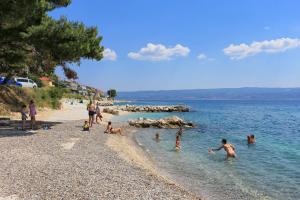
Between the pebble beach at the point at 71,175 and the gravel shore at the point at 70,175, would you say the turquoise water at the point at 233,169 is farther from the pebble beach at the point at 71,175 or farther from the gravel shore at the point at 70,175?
the gravel shore at the point at 70,175

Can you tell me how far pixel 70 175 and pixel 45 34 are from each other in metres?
12.2

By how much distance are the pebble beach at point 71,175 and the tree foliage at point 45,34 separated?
6143 mm

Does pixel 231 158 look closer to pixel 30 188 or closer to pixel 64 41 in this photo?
pixel 64 41

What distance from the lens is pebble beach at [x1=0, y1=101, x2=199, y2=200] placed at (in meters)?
11.2

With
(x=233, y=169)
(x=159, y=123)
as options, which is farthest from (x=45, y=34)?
(x=159, y=123)

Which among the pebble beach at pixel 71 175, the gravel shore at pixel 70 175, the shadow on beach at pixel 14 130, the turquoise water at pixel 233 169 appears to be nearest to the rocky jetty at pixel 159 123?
the turquoise water at pixel 233 169

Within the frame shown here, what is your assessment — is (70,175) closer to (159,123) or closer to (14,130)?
(14,130)

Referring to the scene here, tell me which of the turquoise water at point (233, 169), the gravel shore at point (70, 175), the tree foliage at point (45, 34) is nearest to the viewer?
the gravel shore at point (70, 175)

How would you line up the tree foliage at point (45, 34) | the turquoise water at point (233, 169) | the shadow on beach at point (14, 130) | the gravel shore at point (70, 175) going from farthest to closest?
the shadow on beach at point (14, 130), the tree foliage at point (45, 34), the turquoise water at point (233, 169), the gravel shore at point (70, 175)

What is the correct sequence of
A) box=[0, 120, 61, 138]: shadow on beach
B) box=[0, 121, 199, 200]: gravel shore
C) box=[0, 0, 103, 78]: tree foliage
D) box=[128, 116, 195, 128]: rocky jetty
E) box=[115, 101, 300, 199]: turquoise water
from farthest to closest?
box=[128, 116, 195, 128]: rocky jetty → box=[0, 120, 61, 138]: shadow on beach → box=[0, 0, 103, 78]: tree foliage → box=[115, 101, 300, 199]: turquoise water → box=[0, 121, 199, 200]: gravel shore

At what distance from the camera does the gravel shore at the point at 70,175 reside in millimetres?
11148

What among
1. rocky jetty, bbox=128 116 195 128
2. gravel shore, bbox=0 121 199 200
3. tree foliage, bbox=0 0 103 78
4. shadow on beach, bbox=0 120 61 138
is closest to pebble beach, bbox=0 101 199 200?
gravel shore, bbox=0 121 199 200

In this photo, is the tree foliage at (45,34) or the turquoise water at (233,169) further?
the tree foliage at (45,34)

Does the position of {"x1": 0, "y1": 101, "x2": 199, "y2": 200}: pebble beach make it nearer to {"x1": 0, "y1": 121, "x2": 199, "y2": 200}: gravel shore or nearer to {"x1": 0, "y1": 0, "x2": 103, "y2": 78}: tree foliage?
{"x1": 0, "y1": 121, "x2": 199, "y2": 200}: gravel shore
